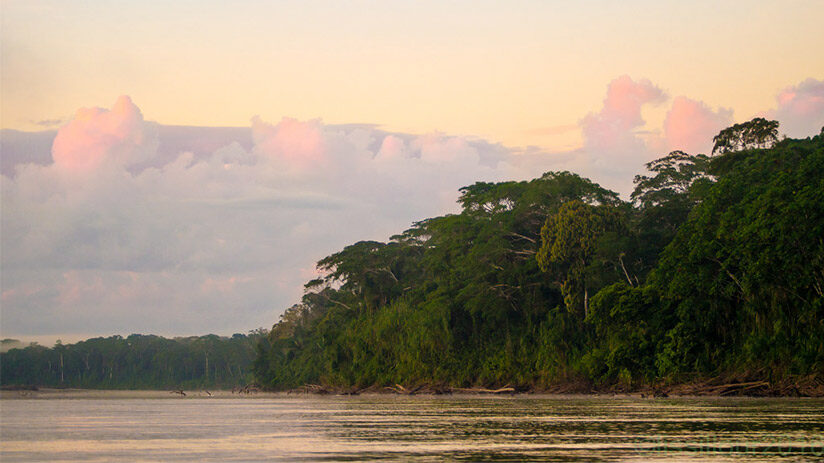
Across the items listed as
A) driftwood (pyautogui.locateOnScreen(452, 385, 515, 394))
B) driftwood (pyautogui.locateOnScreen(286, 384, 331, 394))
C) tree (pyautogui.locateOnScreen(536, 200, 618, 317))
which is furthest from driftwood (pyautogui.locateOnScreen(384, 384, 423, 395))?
tree (pyautogui.locateOnScreen(536, 200, 618, 317))

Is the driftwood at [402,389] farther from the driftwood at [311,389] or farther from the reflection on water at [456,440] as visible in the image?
the reflection on water at [456,440]

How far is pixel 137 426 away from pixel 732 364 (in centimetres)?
2834

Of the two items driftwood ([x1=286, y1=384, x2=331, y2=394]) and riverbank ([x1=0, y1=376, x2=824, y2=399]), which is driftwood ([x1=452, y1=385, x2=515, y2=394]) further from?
driftwood ([x1=286, y1=384, x2=331, y2=394])

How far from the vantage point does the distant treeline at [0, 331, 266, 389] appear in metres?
141

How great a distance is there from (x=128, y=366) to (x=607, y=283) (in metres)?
111

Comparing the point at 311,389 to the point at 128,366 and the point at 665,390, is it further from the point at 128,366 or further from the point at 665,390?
the point at 128,366

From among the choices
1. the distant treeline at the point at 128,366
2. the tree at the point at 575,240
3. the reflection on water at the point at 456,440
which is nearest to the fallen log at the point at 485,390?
the tree at the point at 575,240

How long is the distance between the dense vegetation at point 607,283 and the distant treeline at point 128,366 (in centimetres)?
6552

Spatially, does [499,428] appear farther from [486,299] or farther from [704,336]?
[486,299]

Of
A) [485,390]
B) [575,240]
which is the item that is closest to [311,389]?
[485,390]

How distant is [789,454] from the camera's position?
14062 millimetres

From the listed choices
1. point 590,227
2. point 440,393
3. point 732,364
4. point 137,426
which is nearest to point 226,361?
point 440,393

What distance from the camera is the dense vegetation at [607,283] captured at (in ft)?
128

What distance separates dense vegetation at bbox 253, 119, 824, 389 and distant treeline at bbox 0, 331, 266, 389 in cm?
6552
